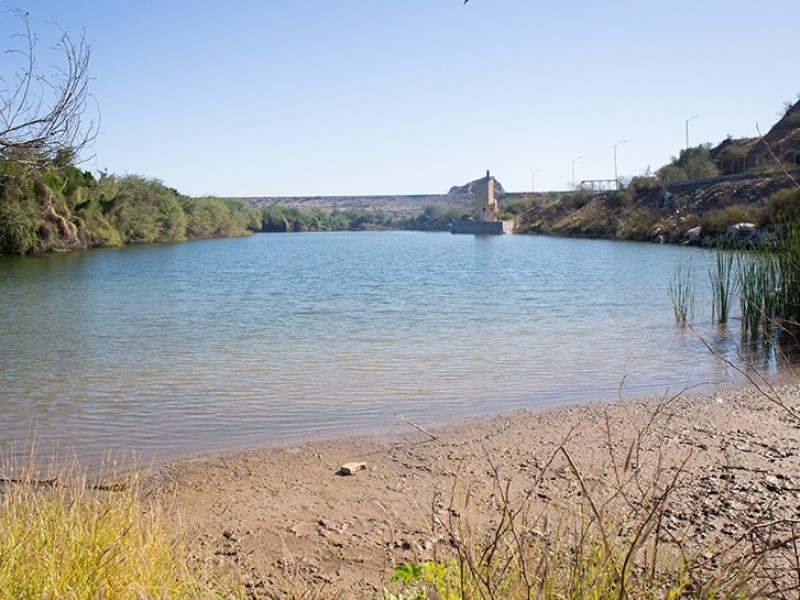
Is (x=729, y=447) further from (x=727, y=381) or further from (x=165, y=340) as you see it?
(x=165, y=340)

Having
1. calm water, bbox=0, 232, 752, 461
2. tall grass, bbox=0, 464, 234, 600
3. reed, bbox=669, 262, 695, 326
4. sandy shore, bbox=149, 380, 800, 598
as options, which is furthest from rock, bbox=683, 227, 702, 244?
tall grass, bbox=0, 464, 234, 600

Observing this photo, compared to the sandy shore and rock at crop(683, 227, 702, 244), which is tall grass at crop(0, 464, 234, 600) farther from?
rock at crop(683, 227, 702, 244)

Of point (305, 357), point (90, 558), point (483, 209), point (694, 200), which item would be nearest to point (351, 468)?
point (90, 558)

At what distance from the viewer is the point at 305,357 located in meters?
10.7

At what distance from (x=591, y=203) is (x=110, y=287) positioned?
56.7 metres

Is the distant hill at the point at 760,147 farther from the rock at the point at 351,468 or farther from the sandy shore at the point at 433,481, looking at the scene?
the rock at the point at 351,468

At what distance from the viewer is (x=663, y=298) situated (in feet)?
58.9

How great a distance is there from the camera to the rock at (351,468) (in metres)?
5.44

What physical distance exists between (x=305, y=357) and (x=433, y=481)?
5.81 m

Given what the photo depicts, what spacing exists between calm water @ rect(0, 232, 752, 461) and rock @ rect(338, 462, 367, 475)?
135cm

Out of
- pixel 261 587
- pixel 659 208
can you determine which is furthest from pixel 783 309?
pixel 659 208

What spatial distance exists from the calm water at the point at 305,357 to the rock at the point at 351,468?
4.43 ft

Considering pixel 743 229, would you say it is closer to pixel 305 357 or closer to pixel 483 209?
pixel 305 357

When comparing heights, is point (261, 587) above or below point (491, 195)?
below
